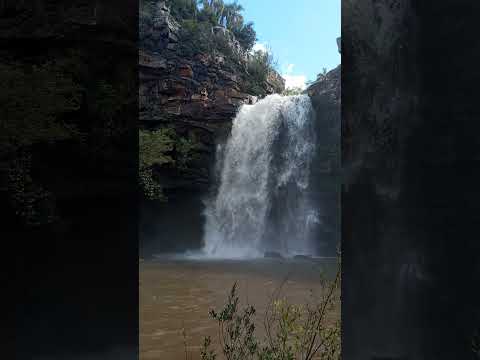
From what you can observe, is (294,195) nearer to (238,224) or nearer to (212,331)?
(238,224)

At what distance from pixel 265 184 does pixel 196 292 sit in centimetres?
856

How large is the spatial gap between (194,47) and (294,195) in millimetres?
7444

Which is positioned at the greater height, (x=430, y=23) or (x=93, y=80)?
(x=430, y=23)

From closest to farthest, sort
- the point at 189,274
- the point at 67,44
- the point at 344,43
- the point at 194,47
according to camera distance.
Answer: the point at 344,43 < the point at 67,44 < the point at 189,274 < the point at 194,47

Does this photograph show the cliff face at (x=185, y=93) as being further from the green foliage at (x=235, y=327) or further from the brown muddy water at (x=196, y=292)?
the green foliage at (x=235, y=327)

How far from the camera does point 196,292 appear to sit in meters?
7.68

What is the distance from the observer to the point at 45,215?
1.59 metres

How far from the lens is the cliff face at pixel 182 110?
50.2 ft

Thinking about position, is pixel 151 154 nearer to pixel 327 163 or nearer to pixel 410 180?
pixel 327 163

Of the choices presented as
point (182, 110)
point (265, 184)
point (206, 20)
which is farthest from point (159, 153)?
point (206, 20)

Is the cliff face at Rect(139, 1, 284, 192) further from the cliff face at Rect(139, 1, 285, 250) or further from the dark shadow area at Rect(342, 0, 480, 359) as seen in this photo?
the dark shadow area at Rect(342, 0, 480, 359)

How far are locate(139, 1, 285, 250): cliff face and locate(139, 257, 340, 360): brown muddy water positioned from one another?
3.14m

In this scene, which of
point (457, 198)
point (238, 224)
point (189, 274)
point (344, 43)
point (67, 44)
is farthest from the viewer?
point (238, 224)

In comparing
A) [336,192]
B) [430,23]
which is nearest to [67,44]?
[430,23]
